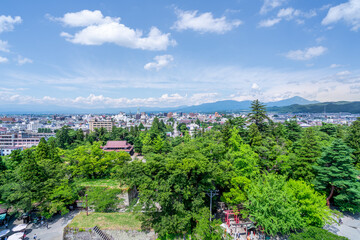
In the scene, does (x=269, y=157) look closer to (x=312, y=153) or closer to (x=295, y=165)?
(x=295, y=165)

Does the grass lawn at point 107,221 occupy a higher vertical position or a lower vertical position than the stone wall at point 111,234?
higher

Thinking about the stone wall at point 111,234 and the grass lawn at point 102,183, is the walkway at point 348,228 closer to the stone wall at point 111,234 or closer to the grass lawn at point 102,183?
the stone wall at point 111,234

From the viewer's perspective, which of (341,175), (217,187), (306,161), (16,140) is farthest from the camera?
(16,140)

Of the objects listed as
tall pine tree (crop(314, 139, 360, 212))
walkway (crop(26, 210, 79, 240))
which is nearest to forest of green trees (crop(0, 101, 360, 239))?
A: tall pine tree (crop(314, 139, 360, 212))

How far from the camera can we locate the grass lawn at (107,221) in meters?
14.8

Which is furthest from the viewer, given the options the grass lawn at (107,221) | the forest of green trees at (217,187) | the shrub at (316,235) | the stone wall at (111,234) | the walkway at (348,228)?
the grass lawn at (107,221)

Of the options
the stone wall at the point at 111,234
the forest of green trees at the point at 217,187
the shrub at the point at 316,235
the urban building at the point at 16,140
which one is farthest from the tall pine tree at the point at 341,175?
the urban building at the point at 16,140

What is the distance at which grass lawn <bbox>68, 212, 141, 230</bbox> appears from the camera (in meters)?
14.8

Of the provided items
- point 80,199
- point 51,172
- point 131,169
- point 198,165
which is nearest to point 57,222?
point 80,199

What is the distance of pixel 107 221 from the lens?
15.5 m

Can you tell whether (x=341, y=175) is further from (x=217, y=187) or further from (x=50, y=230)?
(x=50, y=230)

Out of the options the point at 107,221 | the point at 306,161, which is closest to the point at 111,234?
the point at 107,221

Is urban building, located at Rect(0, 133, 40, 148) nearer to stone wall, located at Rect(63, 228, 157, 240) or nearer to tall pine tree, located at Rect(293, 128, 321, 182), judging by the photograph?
stone wall, located at Rect(63, 228, 157, 240)

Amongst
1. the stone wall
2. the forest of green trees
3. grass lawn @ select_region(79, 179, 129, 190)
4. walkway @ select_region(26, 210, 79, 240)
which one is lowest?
walkway @ select_region(26, 210, 79, 240)
